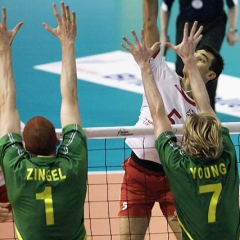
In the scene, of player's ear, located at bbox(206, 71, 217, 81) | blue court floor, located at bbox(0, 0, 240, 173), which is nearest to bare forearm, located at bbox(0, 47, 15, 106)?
player's ear, located at bbox(206, 71, 217, 81)

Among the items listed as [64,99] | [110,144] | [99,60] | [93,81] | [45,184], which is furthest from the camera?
[99,60]

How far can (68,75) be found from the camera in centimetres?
382

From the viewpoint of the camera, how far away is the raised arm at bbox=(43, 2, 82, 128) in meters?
3.68

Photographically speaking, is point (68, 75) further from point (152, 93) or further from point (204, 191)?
point (204, 191)

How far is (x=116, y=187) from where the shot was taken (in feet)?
22.1

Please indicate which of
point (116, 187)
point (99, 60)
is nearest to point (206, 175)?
point (116, 187)

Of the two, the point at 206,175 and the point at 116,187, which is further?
the point at 116,187

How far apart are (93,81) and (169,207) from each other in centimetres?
549

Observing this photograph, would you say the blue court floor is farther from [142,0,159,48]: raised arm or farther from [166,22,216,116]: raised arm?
[166,22,216,116]: raised arm

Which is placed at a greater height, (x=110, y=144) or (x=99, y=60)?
(x=99, y=60)

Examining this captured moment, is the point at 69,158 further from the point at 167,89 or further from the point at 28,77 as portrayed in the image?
the point at 28,77

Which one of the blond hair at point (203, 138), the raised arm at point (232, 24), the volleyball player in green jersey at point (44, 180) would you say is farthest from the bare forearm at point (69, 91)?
the raised arm at point (232, 24)

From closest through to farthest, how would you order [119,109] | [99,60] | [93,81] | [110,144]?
[110,144]
[119,109]
[93,81]
[99,60]

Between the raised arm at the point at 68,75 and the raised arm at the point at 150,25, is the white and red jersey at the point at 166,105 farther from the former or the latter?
the raised arm at the point at 68,75
